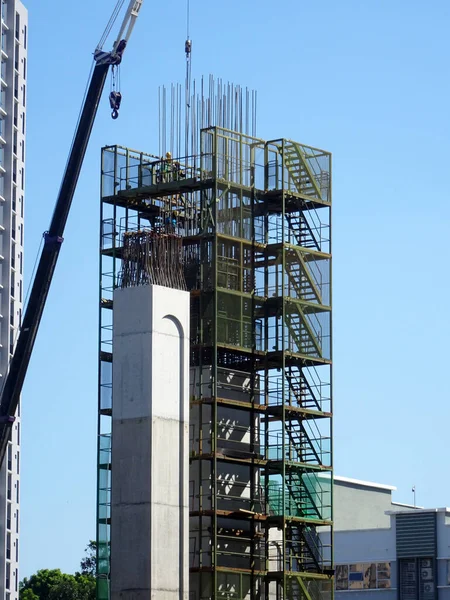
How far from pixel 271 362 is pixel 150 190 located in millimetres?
9430

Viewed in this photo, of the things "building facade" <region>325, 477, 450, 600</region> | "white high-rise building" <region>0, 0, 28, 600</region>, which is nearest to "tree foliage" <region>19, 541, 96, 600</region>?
"white high-rise building" <region>0, 0, 28, 600</region>

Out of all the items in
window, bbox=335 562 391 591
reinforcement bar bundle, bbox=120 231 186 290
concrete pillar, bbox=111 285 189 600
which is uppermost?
reinforcement bar bundle, bbox=120 231 186 290

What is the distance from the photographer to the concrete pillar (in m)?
64.7

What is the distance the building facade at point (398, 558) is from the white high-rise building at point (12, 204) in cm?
4107

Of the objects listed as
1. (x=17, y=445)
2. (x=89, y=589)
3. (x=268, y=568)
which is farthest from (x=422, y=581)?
(x=89, y=589)

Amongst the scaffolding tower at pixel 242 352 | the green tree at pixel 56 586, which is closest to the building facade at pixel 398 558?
the scaffolding tower at pixel 242 352

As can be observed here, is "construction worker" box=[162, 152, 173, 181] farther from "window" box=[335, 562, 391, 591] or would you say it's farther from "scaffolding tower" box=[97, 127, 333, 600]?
"window" box=[335, 562, 391, 591]

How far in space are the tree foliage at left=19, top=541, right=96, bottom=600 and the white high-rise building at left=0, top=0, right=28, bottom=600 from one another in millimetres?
29035

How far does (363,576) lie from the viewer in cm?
10194

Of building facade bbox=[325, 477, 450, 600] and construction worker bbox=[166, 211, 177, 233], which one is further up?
construction worker bbox=[166, 211, 177, 233]

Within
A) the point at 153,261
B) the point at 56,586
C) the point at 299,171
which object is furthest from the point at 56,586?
the point at 153,261

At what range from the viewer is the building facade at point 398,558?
97.7m

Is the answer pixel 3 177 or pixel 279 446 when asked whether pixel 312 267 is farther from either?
pixel 3 177

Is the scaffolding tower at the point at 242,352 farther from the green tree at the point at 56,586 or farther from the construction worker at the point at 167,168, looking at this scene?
the green tree at the point at 56,586
